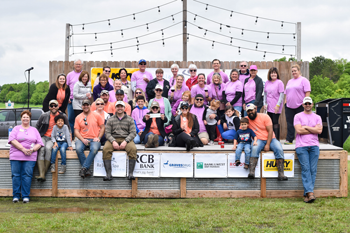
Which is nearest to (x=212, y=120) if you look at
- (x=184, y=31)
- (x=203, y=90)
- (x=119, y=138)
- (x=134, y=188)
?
(x=203, y=90)

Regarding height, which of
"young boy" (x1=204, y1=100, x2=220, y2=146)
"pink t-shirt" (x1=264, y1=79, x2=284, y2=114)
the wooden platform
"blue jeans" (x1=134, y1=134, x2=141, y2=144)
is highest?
"pink t-shirt" (x1=264, y1=79, x2=284, y2=114)

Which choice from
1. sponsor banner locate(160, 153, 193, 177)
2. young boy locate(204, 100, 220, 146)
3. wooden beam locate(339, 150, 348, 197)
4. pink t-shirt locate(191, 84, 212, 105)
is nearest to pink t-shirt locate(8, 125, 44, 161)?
sponsor banner locate(160, 153, 193, 177)

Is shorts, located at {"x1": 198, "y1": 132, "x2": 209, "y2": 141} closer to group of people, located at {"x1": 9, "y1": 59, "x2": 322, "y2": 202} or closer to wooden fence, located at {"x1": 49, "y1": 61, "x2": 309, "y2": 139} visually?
group of people, located at {"x1": 9, "y1": 59, "x2": 322, "y2": 202}

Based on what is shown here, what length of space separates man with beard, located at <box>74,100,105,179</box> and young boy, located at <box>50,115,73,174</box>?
0.22 metres

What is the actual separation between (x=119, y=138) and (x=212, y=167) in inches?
77.7

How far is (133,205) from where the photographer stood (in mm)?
6211

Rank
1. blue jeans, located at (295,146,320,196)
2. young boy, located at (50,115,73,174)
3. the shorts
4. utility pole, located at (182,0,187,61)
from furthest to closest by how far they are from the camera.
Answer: utility pole, located at (182,0,187,61) → the shorts → young boy, located at (50,115,73,174) → blue jeans, located at (295,146,320,196)

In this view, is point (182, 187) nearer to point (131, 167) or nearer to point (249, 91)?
point (131, 167)

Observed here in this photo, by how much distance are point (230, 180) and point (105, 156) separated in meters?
2.57

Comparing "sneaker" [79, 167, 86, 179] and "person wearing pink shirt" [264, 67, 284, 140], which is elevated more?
"person wearing pink shirt" [264, 67, 284, 140]

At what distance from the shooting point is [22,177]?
21.8 ft

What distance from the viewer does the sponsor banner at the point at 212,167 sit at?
6836 mm

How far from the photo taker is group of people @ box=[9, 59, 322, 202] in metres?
6.63

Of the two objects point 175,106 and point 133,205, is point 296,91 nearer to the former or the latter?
point 175,106
